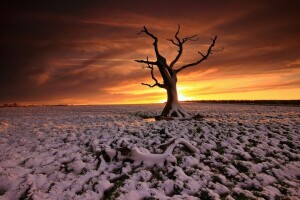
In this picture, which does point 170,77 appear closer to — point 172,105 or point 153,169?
point 172,105

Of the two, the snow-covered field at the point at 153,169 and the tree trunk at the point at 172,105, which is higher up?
the tree trunk at the point at 172,105

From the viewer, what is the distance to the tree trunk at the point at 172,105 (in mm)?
20891

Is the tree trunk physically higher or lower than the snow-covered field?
higher

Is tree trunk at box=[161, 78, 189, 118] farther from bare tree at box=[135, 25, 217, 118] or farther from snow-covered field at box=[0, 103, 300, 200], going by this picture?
snow-covered field at box=[0, 103, 300, 200]

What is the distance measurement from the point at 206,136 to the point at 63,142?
5106 millimetres

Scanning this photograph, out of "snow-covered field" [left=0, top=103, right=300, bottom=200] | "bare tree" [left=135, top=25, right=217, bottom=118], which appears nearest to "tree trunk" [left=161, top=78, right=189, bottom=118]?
"bare tree" [left=135, top=25, right=217, bottom=118]

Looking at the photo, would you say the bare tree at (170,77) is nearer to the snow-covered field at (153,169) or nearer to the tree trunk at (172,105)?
the tree trunk at (172,105)

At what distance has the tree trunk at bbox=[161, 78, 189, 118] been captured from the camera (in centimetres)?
2089

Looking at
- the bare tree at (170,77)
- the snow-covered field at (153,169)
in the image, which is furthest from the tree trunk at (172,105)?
the snow-covered field at (153,169)

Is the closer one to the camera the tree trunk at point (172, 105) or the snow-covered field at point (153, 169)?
the snow-covered field at point (153, 169)

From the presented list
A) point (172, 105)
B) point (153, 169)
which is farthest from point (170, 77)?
point (153, 169)

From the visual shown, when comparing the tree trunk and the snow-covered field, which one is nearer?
the snow-covered field

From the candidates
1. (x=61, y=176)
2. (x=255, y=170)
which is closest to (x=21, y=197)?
(x=61, y=176)

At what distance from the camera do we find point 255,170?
21.8 feet
